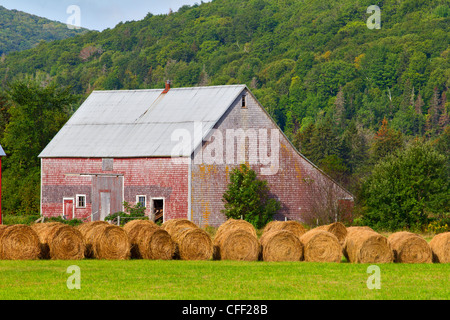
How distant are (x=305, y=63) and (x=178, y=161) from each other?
10022 cm

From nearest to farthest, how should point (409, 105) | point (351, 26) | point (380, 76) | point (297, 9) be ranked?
point (409, 105) → point (380, 76) → point (351, 26) → point (297, 9)

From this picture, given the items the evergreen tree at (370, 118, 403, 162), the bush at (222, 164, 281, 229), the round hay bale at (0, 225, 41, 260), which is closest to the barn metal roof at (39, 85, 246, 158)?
the bush at (222, 164, 281, 229)

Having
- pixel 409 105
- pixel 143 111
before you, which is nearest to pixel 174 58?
pixel 409 105

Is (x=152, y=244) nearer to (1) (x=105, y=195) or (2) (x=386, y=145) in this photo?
(1) (x=105, y=195)

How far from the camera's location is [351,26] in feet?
497

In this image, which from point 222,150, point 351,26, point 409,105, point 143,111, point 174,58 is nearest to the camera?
point 222,150

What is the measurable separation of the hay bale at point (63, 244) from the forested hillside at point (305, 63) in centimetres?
6447

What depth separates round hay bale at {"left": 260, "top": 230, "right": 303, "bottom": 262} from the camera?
2633 cm

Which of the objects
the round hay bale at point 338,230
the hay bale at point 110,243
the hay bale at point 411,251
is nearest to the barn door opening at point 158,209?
the round hay bale at point 338,230

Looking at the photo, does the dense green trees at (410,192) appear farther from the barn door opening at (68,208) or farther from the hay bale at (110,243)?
the hay bale at (110,243)

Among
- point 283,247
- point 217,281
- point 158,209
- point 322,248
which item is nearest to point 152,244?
point 283,247
